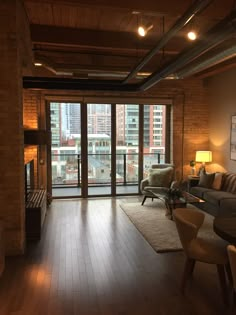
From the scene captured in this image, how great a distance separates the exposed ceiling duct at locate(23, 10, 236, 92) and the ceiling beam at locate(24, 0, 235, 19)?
514mm

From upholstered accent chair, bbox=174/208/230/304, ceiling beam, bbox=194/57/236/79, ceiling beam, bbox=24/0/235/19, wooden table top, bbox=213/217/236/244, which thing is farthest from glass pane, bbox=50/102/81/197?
wooden table top, bbox=213/217/236/244

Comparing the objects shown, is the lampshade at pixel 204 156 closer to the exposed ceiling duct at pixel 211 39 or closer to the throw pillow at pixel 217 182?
the throw pillow at pixel 217 182

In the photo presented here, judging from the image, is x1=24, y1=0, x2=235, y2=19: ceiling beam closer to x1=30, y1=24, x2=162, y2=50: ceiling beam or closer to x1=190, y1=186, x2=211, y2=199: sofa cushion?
x1=30, y1=24, x2=162, y2=50: ceiling beam

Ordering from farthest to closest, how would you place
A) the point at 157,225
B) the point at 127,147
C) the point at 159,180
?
the point at 127,147 < the point at 159,180 < the point at 157,225

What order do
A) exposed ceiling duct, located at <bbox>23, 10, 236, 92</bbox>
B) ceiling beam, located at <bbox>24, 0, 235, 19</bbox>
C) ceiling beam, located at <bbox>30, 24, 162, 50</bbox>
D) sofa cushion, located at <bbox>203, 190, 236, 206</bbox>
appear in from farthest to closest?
sofa cushion, located at <bbox>203, 190, 236, 206</bbox> < ceiling beam, located at <bbox>30, 24, 162, 50</bbox> < ceiling beam, located at <bbox>24, 0, 235, 19</bbox> < exposed ceiling duct, located at <bbox>23, 10, 236, 92</bbox>

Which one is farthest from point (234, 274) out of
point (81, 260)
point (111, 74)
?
point (111, 74)

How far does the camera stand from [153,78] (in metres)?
4.47

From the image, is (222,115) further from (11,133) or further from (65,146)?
(11,133)

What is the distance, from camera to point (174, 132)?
24.1 feet

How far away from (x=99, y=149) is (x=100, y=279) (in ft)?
14.2

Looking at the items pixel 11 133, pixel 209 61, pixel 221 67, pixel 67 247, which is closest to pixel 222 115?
pixel 221 67

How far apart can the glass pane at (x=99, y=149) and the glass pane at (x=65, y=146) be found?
0.30 meters

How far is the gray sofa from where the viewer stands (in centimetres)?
503

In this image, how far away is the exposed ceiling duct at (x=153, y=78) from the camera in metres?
2.73
